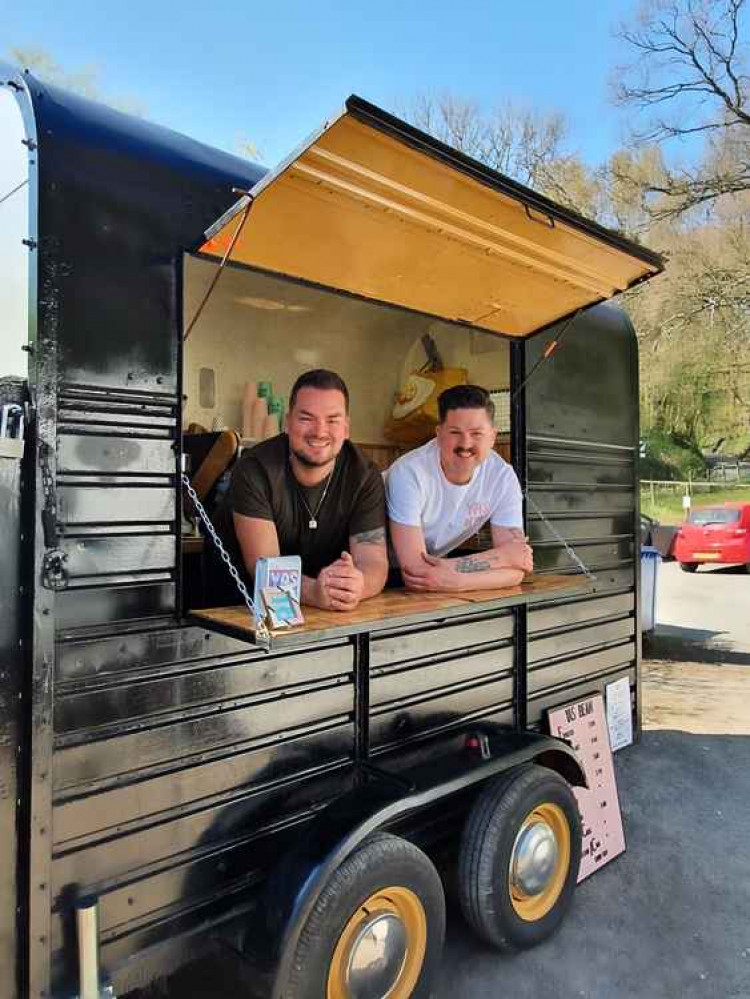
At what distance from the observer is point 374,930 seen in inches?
89.7

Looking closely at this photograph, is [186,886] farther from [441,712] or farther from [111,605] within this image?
[441,712]

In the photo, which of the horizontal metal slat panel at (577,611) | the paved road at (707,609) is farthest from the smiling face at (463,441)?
the paved road at (707,609)

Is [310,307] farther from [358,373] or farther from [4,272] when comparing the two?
[4,272]

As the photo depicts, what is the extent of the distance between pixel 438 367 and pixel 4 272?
10.4ft

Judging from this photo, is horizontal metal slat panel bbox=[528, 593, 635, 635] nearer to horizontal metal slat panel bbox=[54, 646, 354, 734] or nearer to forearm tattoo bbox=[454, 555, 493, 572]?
forearm tattoo bbox=[454, 555, 493, 572]

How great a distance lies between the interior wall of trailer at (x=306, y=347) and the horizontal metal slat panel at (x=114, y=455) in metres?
1.77

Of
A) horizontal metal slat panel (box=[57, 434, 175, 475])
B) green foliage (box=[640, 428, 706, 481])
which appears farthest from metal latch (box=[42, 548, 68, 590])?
green foliage (box=[640, 428, 706, 481])

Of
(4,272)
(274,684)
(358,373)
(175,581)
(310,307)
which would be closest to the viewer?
(4,272)

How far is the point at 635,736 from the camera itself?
4.97 meters

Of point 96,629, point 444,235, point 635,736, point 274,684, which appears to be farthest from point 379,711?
point 635,736

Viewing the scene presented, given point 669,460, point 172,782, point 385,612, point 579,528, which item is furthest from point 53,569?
point 669,460

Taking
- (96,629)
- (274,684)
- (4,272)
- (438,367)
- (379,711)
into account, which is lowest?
(379,711)

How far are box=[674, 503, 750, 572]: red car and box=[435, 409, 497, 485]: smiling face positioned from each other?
13.8 meters

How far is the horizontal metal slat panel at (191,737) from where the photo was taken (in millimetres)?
1935
